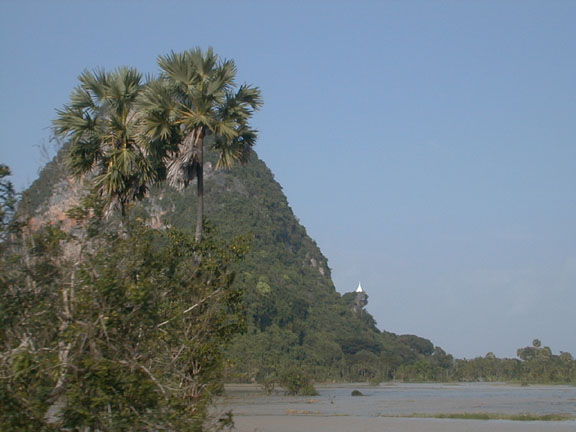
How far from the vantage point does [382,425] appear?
1027 inches

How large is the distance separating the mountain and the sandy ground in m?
51.9

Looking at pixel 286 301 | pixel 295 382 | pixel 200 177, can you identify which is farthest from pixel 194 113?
pixel 286 301

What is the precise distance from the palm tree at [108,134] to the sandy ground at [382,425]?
9.09 meters

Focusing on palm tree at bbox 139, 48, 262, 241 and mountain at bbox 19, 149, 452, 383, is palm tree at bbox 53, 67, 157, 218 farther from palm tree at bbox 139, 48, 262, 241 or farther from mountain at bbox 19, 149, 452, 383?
mountain at bbox 19, 149, 452, 383

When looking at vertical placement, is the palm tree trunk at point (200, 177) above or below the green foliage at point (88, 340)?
above

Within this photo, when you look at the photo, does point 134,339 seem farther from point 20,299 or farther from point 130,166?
point 130,166

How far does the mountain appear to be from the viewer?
353 ft

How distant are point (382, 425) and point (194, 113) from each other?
1503cm

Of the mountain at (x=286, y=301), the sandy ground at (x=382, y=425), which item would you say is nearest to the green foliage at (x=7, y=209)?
the sandy ground at (x=382, y=425)

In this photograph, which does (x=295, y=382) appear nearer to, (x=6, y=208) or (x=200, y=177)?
(x=200, y=177)

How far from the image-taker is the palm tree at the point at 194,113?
16.5m

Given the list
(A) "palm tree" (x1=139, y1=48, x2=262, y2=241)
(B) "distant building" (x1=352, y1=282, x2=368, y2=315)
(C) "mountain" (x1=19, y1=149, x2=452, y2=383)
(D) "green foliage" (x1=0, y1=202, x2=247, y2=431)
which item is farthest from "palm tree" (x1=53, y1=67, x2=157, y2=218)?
(B) "distant building" (x1=352, y1=282, x2=368, y2=315)

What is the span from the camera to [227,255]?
50.1 feet

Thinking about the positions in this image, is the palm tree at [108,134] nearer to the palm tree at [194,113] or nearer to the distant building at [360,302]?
the palm tree at [194,113]
